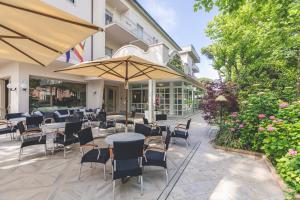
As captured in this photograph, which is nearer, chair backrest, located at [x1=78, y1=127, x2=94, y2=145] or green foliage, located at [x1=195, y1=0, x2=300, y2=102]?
chair backrest, located at [x1=78, y1=127, x2=94, y2=145]

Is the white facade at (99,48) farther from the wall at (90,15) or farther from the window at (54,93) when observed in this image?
the window at (54,93)

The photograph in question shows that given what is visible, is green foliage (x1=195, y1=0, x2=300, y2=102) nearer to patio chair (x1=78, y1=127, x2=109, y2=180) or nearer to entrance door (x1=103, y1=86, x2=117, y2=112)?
patio chair (x1=78, y1=127, x2=109, y2=180)

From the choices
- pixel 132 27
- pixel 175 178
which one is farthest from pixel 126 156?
pixel 132 27

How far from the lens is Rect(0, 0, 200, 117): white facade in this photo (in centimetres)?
985

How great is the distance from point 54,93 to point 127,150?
1131cm

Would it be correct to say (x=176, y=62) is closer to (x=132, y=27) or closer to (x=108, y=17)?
(x=132, y=27)

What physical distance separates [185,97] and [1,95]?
14.6 m

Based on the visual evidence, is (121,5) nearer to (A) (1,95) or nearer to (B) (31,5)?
(A) (1,95)

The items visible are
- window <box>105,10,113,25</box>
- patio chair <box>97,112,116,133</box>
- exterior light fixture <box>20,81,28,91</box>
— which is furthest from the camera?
window <box>105,10,113,25</box>

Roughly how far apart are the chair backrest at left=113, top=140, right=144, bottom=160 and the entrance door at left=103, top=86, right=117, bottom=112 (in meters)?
14.9

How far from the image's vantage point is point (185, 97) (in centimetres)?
1515

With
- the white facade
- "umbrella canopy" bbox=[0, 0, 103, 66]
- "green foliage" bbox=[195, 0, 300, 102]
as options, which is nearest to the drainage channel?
"umbrella canopy" bbox=[0, 0, 103, 66]

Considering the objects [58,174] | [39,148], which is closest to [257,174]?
[58,174]

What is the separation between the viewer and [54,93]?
12.1 m
